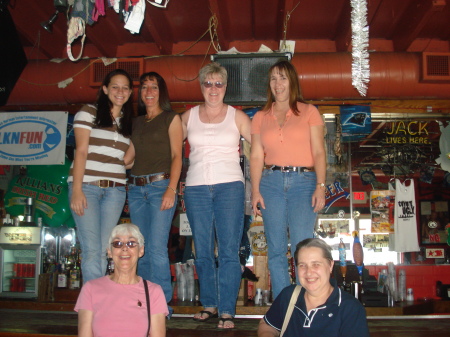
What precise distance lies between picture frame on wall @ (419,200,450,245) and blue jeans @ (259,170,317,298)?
11230mm

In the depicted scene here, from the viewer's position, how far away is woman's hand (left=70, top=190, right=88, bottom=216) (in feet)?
9.61

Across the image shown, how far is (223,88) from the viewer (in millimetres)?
3184

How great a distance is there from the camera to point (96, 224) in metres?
2.95

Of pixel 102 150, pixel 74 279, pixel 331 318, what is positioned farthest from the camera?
pixel 74 279

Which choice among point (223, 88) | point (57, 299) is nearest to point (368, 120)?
point (223, 88)

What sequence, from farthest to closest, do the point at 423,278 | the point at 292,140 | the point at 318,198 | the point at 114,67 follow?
the point at 423,278, the point at 114,67, the point at 292,140, the point at 318,198

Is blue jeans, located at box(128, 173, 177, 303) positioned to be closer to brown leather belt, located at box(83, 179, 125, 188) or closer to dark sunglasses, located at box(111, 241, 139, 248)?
brown leather belt, located at box(83, 179, 125, 188)

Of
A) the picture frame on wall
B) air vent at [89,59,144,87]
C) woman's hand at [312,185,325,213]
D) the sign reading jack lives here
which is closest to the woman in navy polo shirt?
woman's hand at [312,185,325,213]

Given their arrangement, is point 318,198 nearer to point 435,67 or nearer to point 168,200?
point 168,200

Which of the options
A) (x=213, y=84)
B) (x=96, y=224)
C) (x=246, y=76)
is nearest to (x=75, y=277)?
(x=246, y=76)

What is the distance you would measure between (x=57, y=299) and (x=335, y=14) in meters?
4.82

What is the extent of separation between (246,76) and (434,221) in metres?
10.6

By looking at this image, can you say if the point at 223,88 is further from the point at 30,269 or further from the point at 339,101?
the point at 30,269

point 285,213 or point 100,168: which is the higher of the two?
point 100,168
